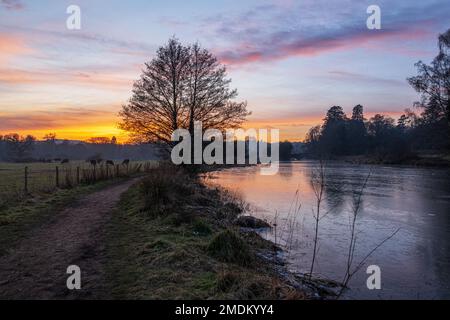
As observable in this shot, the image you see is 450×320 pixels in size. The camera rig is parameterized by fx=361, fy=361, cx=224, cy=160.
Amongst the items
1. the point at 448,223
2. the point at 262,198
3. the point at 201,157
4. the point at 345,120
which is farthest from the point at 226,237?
the point at 345,120

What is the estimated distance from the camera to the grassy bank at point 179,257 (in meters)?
5.73

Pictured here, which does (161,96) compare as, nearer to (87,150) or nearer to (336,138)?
(336,138)

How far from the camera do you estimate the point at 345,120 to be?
107 meters

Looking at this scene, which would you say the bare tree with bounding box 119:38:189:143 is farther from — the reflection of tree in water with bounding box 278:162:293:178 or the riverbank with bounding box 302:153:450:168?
the riverbank with bounding box 302:153:450:168

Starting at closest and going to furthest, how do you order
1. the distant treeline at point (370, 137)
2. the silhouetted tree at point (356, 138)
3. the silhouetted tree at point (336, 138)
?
1. the distant treeline at point (370, 137)
2. the silhouetted tree at point (356, 138)
3. the silhouetted tree at point (336, 138)

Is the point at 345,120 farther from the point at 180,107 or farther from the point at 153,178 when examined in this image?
the point at 153,178

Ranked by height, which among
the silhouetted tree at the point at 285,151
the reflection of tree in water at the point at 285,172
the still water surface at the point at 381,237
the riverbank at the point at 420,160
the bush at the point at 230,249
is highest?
the silhouetted tree at the point at 285,151

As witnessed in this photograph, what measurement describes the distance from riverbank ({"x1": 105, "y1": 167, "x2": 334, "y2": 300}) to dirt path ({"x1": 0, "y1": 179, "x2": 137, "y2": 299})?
306mm

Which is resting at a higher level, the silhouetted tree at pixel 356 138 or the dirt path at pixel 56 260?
the silhouetted tree at pixel 356 138

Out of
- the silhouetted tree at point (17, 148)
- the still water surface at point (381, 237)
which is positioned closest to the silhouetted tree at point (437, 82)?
the still water surface at point (381, 237)

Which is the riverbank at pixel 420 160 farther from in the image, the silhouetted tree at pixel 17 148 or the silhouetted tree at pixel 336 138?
the silhouetted tree at pixel 17 148


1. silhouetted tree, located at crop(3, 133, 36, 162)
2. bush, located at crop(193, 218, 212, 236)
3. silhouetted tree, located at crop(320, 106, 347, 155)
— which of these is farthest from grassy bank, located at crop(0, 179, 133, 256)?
silhouetted tree, located at crop(3, 133, 36, 162)

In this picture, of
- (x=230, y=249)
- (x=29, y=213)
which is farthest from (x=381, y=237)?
(x=29, y=213)
